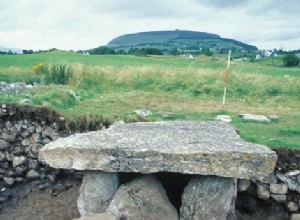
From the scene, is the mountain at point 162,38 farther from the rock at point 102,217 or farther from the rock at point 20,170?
the rock at point 102,217

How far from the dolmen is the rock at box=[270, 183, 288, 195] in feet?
3.70

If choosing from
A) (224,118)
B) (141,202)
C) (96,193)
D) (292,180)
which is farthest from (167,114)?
(141,202)

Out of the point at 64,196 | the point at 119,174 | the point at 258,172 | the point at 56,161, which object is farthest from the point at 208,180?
the point at 64,196

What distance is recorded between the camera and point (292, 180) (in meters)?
7.97

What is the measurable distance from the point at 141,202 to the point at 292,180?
2.89 meters

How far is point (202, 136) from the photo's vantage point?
299 inches

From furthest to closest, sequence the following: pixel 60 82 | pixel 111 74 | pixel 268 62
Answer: pixel 268 62 → pixel 111 74 → pixel 60 82

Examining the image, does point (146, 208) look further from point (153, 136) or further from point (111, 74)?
point (111, 74)

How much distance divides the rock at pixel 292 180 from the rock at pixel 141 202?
2.29 m

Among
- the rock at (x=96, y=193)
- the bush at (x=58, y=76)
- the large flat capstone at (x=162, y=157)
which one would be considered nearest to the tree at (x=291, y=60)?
the bush at (x=58, y=76)

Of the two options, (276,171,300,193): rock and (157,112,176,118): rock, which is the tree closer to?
(157,112,176,118): rock

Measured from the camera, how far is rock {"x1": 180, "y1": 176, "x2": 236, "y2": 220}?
6844mm

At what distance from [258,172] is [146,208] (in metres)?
1.74

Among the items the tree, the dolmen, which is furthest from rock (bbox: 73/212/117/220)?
the tree
